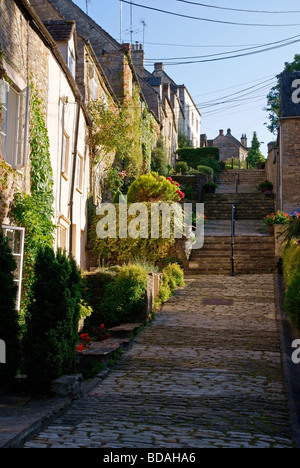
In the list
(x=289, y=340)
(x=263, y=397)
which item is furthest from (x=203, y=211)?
(x=263, y=397)

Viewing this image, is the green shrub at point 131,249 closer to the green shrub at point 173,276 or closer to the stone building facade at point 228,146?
the green shrub at point 173,276

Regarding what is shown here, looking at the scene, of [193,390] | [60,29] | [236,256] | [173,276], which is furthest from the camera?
[236,256]

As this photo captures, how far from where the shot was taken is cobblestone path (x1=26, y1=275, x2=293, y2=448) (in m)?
5.51

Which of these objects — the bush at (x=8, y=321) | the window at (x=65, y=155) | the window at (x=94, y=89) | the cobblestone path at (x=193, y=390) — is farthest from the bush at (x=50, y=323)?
the window at (x=94, y=89)

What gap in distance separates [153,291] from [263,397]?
6319 mm

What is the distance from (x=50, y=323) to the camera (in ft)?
23.3

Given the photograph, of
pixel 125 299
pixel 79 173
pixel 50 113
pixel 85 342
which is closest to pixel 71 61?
pixel 79 173

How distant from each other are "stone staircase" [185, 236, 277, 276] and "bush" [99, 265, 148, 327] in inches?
205

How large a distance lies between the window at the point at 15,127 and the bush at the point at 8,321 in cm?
340

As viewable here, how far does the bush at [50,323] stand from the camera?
691 centimetres

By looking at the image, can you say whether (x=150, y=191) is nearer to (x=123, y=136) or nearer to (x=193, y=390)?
(x=123, y=136)

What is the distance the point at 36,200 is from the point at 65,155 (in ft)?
13.1

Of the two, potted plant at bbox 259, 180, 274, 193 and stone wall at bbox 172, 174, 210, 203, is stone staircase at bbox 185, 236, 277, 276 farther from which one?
potted plant at bbox 259, 180, 274, 193

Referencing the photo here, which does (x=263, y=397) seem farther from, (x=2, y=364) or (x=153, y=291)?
(x=153, y=291)
